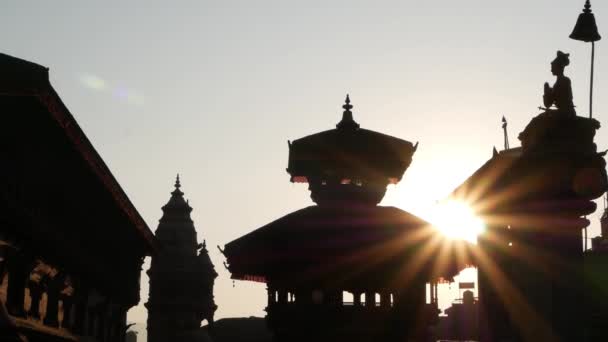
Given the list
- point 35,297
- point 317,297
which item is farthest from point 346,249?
point 35,297

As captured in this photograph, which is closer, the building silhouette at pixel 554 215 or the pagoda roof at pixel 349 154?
the building silhouette at pixel 554 215

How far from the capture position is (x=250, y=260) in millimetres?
22938

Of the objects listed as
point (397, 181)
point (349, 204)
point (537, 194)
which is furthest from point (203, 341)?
point (537, 194)

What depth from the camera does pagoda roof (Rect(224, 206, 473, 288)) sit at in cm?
2201

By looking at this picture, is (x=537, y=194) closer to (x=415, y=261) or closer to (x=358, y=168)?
(x=415, y=261)

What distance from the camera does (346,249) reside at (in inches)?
861

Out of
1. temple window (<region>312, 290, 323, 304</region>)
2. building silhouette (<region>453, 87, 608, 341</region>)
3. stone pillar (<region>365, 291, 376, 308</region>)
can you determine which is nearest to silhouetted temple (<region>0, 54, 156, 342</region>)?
temple window (<region>312, 290, 323, 304</region>)

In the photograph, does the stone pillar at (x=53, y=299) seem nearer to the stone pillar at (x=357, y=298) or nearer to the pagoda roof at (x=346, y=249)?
the pagoda roof at (x=346, y=249)

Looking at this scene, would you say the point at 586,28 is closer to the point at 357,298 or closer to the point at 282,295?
the point at 357,298

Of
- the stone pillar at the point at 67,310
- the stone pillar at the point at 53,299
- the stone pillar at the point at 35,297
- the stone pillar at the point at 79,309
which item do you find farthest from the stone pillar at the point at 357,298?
the stone pillar at the point at 79,309

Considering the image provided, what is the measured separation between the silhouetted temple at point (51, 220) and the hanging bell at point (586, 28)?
12184mm

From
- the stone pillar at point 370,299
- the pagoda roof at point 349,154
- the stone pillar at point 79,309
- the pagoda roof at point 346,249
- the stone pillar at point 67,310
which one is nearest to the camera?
the pagoda roof at point 346,249

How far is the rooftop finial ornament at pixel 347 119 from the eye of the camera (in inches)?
1093

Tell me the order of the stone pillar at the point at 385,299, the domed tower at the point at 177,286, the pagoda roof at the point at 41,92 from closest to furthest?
the pagoda roof at the point at 41,92 → the stone pillar at the point at 385,299 → the domed tower at the point at 177,286
